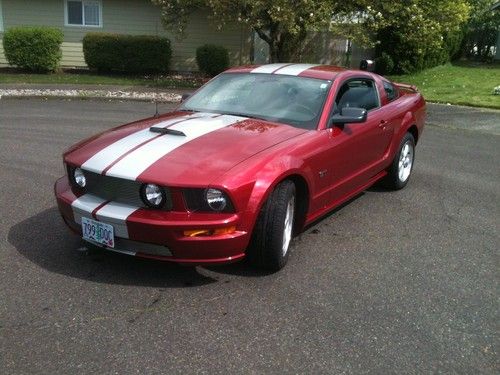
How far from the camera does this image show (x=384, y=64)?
791 inches

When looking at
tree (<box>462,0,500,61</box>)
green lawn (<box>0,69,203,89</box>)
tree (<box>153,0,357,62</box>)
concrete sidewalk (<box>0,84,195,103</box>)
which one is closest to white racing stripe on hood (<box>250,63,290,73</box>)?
concrete sidewalk (<box>0,84,195,103</box>)

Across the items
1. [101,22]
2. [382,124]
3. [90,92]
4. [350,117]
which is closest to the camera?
[350,117]

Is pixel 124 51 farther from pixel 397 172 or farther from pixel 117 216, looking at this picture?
pixel 117 216

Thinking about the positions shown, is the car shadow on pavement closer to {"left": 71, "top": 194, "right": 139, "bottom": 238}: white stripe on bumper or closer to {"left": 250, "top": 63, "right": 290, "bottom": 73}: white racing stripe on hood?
{"left": 71, "top": 194, "right": 139, "bottom": 238}: white stripe on bumper

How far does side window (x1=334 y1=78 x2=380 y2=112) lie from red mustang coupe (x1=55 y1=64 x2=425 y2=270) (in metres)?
0.02

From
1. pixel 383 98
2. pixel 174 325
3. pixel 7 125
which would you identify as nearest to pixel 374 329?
pixel 174 325

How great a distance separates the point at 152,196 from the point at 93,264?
0.85 meters

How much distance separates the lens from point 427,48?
20.1 m

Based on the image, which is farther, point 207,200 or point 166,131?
point 166,131

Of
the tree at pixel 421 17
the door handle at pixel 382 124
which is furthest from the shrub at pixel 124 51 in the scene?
the door handle at pixel 382 124

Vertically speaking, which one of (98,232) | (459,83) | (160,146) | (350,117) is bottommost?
(459,83)

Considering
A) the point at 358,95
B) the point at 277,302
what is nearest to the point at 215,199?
the point at 277,302

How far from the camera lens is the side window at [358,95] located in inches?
200

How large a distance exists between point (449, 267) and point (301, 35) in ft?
42.4
